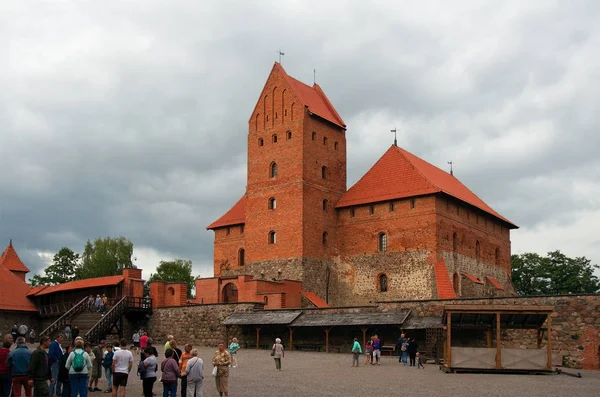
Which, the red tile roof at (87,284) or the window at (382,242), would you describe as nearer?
the red tile roof at (87,284)

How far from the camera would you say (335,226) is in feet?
152

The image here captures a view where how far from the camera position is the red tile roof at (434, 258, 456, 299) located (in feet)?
128

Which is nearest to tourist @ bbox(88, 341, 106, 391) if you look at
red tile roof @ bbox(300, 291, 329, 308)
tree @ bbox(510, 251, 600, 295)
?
red tile roof @ bbox(300, 291, 329, 308)

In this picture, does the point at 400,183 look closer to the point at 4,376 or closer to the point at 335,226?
the point at 335,226

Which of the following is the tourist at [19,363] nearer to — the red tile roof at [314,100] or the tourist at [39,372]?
the tourist at [39,372]

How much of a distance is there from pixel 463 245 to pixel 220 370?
2999 centimetres

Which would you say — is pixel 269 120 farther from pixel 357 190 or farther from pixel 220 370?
pixel 220 370

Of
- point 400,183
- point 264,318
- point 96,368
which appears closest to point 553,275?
point 400,183

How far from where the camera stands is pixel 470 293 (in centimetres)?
4172

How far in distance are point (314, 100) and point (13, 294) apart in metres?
22.6

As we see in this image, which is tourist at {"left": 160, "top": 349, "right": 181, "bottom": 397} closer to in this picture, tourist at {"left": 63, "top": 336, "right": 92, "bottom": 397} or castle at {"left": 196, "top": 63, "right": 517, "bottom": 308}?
tourist at {"left": 63, "top": 336, "right": 92, "bottom": 397}

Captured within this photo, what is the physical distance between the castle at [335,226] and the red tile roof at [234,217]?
198 mm

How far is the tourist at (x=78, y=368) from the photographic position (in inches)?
581

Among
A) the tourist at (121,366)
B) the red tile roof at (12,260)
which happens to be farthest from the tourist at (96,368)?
the red tile roof at (12,260)
